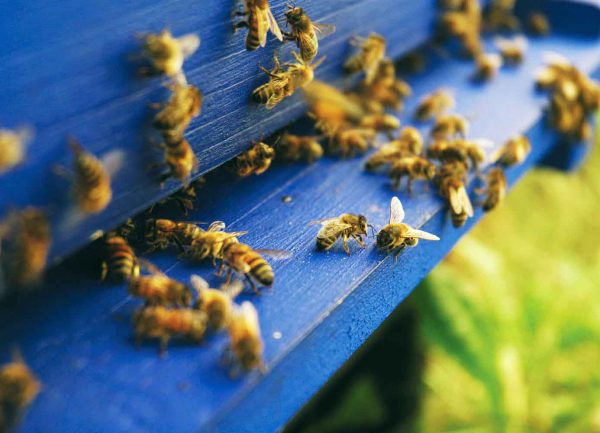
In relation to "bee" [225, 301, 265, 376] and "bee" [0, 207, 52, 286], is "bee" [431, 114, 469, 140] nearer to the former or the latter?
"bee" [225, 301, 265, 376]

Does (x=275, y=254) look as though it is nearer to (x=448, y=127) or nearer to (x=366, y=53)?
(x=366, y=53)

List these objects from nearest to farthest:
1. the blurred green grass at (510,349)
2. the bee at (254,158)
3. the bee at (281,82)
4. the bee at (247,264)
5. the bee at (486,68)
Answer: the bee at (247,264), the bee at (281,82), the bee at (254,158), the bee at (486,68), the blurred green grass at (510,349)

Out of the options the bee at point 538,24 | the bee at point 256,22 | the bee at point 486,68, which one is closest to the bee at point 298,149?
the bee at point 256,22

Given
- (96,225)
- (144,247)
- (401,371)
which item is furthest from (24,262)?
(401,371)

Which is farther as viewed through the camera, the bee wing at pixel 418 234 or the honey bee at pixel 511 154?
the honey bee at pixel 511 154

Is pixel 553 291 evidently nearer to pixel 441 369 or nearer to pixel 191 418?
pixel 441 369

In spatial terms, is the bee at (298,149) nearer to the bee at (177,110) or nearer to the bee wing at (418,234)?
the bee wing at (418,234)
